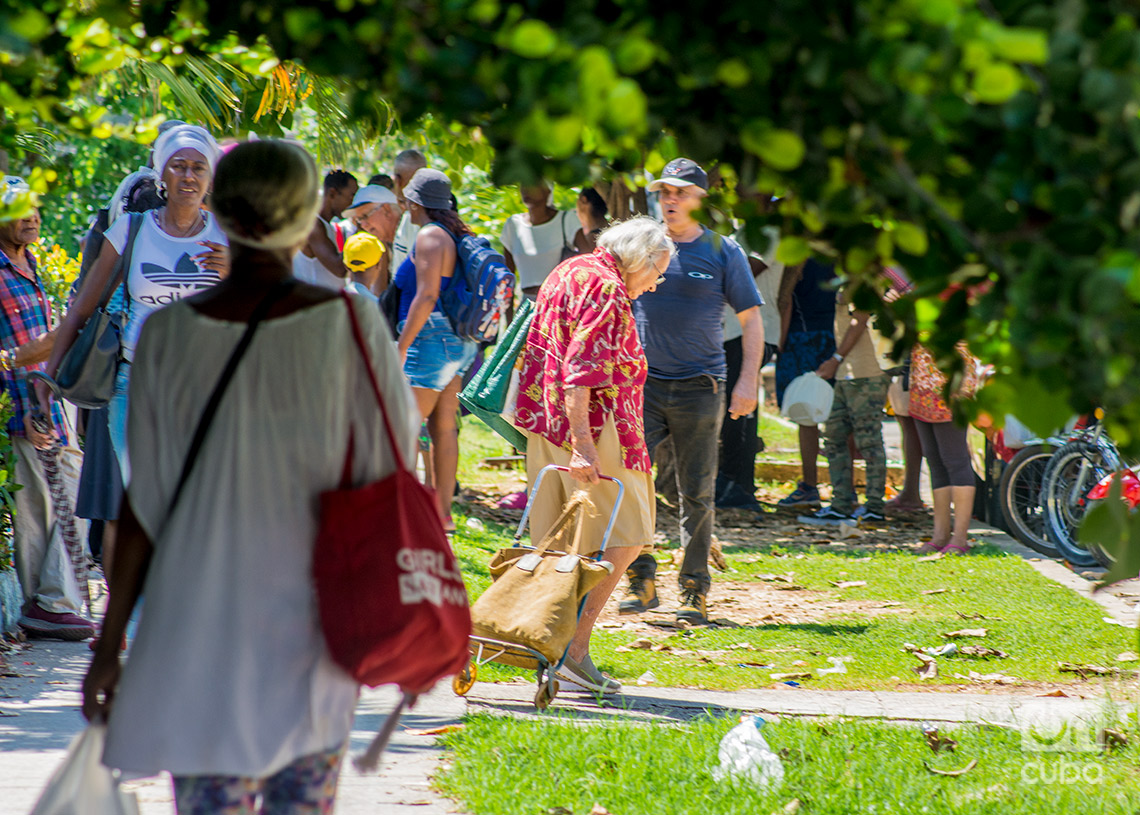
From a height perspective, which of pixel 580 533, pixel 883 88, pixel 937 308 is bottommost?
pixel 580 533

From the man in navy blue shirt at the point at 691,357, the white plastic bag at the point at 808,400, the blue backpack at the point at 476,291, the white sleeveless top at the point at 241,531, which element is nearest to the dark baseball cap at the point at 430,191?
the blue backpack at the point at 476,291

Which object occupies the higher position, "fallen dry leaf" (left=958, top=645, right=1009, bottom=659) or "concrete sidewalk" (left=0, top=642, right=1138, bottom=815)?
"fallen dry leaf" (left=958, top=645, right=1009, bottom=659)

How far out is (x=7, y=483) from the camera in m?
5.52

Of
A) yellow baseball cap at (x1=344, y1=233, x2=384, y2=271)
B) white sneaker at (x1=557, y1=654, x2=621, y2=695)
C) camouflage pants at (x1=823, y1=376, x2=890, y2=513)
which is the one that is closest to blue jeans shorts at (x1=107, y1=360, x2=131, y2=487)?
white sneaker at (x1=557, y1=654, x2=621, y2=695)

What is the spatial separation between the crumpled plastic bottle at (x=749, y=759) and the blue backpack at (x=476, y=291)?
389 centimetres

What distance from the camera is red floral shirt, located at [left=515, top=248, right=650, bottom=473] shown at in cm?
566

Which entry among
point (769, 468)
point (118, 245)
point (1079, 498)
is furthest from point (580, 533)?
point (769, 468)

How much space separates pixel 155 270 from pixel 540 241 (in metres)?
5.52

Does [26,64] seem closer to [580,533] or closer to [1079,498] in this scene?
[580,533]

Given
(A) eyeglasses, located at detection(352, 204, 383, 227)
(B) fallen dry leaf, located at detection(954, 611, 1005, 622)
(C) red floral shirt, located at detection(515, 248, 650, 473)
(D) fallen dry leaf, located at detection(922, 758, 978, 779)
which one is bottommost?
(D) fallen dry leaf, located at detection(922, 758, 978, 779)

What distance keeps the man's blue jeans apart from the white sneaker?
1.71 m

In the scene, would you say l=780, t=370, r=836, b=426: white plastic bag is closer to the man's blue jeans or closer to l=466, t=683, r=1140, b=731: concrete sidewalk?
the man's blue jeans

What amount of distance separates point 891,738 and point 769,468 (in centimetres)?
907

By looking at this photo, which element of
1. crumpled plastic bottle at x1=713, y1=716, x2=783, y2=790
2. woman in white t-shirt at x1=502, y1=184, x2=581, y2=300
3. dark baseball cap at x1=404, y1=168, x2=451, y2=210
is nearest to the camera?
crumpled plastic bottle at x1=713, y1=716, x2=783, y2=790
